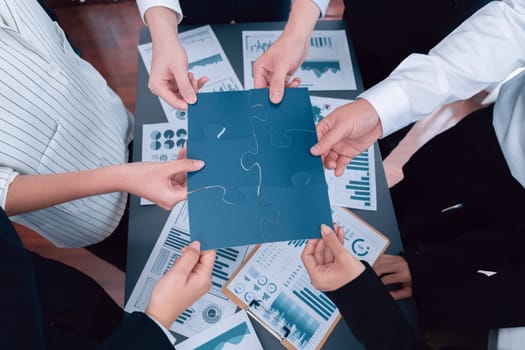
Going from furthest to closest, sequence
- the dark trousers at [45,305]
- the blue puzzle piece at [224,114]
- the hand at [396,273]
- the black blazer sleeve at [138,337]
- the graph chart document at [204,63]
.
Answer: the graph chart document at [204,63] < the hand at [396,273] < the blue puzzle piece at [224,114] < the black blazer sleeve at [138,337] < the dark trousers at [45,305]

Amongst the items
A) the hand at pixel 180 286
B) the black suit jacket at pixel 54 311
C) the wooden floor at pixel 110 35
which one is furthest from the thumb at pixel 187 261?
the wooden floor at pixel 110 35

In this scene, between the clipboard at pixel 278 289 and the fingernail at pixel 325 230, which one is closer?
the fingernail at pixel 325 230

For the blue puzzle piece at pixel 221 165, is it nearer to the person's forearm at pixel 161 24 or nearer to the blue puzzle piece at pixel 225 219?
the blue puzzle piece at pixel 225 219

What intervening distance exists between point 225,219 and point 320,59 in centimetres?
87

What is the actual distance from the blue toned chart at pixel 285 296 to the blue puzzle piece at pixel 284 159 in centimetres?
31

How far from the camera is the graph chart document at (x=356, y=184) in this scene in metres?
1.11

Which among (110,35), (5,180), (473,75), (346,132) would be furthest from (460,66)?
(110,35)

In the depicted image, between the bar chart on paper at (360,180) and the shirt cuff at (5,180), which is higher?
the shirt cuff at (5,180)

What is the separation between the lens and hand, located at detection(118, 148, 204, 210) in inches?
32.3

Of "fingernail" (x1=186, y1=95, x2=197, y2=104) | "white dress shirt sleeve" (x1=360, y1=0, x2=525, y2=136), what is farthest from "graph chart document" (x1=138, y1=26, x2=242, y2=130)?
Result: "white dress shirt sleeve" (x1=360, y1=0, x2=525, y2=136)

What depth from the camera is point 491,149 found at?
1.10 m

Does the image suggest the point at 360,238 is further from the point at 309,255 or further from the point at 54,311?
the point at 54,311

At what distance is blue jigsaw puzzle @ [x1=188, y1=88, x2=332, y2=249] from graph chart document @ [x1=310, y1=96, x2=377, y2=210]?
0.30 meters

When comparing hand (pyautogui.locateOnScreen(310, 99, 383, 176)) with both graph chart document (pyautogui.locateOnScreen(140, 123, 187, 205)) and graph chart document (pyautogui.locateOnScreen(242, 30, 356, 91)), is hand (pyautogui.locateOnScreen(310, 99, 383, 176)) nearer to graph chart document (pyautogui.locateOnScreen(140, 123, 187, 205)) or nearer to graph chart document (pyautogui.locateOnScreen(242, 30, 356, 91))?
graph chart document (pyautogui.locateOnScreen(242, 30, 356, 91))
